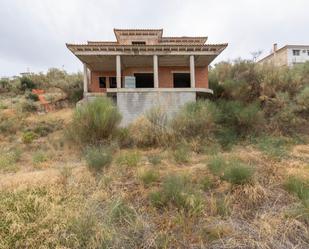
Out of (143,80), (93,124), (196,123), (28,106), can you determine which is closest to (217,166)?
(196,123)

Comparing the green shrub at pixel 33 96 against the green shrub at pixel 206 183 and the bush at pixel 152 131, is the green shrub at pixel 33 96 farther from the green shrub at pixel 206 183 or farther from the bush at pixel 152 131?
the green shrub at pixel 206 183

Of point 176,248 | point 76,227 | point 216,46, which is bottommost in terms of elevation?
point 176,248

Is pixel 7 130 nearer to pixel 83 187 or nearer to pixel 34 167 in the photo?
pixel 34 167

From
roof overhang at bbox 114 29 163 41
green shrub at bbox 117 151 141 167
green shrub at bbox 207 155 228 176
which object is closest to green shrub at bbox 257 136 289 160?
green shrub at bbox 207 155 228 176

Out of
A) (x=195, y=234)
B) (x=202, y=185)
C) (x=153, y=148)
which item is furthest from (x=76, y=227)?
(x=153, y=148)

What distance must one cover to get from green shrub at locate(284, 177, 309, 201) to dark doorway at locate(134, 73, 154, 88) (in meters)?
13.0

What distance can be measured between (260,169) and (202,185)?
1923 millimetres

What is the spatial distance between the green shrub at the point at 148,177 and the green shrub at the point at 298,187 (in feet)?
9.35

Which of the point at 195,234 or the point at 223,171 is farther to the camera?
the point at 223,171

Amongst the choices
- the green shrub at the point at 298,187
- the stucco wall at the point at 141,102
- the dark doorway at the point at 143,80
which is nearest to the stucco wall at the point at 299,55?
the dark doorway at the point at 143,80

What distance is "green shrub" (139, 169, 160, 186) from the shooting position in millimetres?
6258

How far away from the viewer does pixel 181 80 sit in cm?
1831

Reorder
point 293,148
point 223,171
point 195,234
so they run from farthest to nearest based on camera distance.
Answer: point 293,148 → point 223,171 → point 195,234

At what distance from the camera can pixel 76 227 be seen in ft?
13.7
